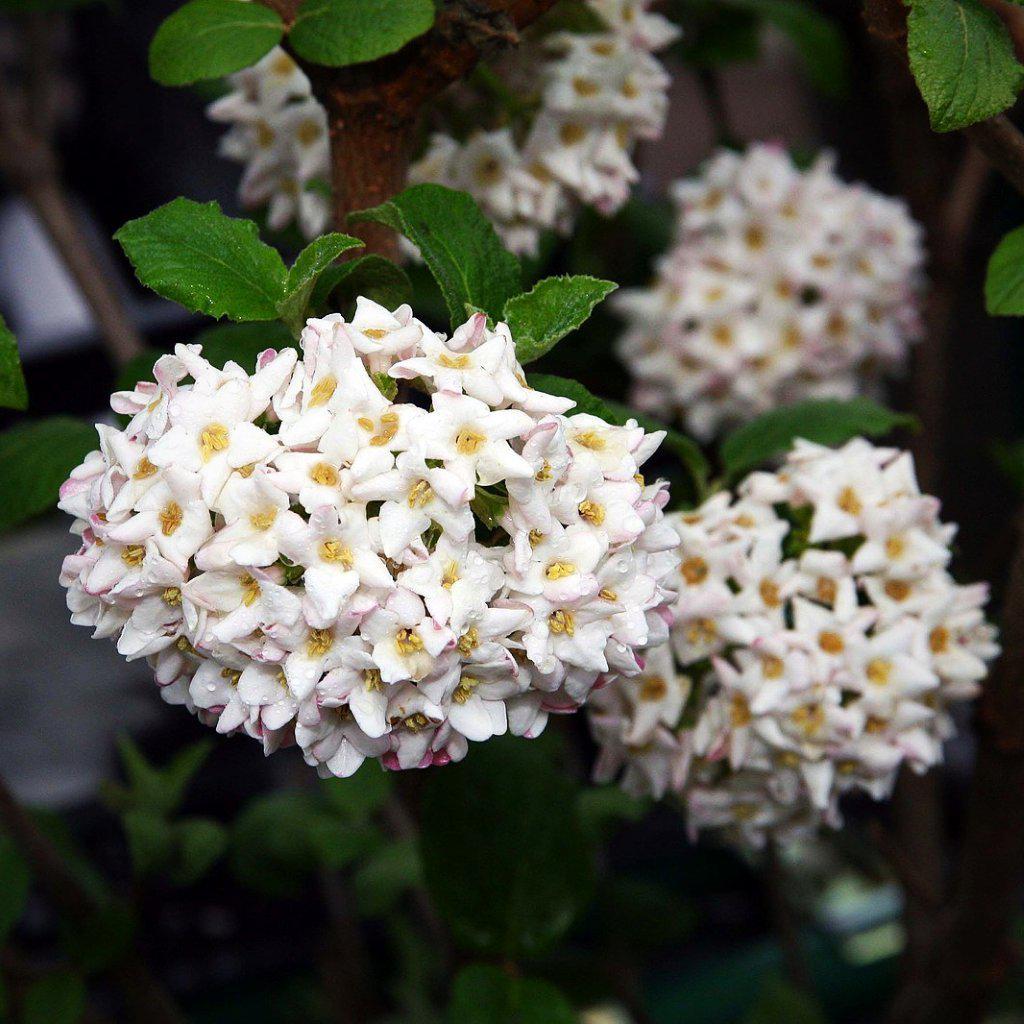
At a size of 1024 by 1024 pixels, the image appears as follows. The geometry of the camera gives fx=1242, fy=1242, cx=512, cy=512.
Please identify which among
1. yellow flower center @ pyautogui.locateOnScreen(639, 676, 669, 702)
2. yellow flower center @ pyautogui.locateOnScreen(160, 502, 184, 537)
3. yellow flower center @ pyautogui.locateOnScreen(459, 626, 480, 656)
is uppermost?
yellow flower center @ pyautogui.locateOnScreen(160, 502, 184, 537)

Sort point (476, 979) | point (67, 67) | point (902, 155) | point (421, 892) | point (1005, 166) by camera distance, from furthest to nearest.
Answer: point (67, 67) → point (902, 155) → point (421, 892) → point (476, 979) → point (1005, 166)

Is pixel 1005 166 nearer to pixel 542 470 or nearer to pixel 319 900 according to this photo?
pixel 542 470

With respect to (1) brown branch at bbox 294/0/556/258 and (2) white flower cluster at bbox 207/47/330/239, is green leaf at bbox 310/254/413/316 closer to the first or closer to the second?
(1) brown branch at bbox 294/0/556/258

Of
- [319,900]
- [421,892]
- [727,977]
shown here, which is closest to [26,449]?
[421,892]

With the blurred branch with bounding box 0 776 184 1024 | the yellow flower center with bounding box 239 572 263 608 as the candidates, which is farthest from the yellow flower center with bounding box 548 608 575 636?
the blurred branch with bounding box 0 776 184 1024

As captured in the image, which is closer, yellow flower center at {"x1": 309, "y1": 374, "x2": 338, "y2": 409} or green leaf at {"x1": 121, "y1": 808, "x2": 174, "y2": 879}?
yellow flower center at {"x1": 309, "y1": 374, "x2": 338, "y2": 409}

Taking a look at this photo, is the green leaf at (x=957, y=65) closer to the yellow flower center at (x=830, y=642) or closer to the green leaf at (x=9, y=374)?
the yellow flower center at (x=830, y=642)

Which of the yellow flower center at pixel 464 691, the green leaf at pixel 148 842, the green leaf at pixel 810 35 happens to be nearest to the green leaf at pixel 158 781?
the green leaf at pixel 148 842
